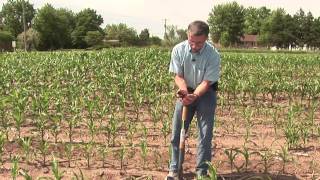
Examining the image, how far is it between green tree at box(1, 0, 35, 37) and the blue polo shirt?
80.9 m

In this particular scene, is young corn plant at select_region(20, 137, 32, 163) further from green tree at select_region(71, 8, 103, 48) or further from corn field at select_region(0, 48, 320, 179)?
green tree at select_region(71, 8, 103, 48)

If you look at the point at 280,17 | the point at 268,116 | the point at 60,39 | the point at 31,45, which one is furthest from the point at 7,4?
the point at 268,116

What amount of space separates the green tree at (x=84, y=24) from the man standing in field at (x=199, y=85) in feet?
242

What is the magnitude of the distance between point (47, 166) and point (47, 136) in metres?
1.53

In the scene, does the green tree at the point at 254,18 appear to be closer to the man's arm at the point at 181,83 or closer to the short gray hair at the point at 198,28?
the man's arm at the point at 181,83

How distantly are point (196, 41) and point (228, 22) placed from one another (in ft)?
316

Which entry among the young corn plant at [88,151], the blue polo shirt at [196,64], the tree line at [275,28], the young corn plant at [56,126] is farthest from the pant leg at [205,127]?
the tree line at [275,28]

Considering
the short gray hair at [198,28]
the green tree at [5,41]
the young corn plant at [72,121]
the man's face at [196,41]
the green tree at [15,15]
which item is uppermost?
the green tree at [15,15]

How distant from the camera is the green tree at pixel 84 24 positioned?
3184 inches

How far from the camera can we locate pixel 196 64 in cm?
523

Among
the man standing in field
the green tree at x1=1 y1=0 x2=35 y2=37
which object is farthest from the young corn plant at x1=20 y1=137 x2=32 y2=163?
the green tree at x1=1 y1=0 x2=35 y2=37

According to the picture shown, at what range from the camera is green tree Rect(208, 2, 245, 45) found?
323 ft

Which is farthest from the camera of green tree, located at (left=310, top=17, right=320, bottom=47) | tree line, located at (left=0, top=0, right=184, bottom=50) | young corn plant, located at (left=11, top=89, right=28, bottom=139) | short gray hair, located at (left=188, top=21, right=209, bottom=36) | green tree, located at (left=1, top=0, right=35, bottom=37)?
green tree, located at (left=310, top=17, right=320, bottom=47)

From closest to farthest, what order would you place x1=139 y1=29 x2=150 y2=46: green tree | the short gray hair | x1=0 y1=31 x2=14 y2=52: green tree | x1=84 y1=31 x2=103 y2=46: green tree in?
1. the short gray hair
2. x1=0 y1=31 x2=14 y2=52: green tree
3. x1=84 y1=31 x2=103 y2=46: green tree
4. x1=139 y1=29 x2=150 y2=46: green tree
